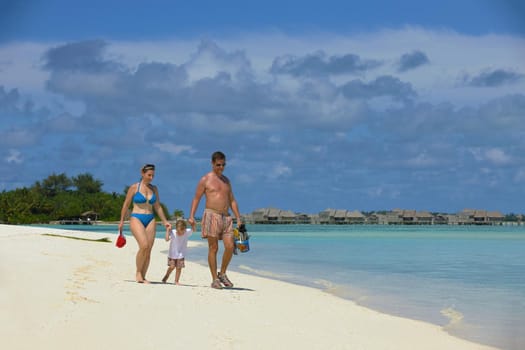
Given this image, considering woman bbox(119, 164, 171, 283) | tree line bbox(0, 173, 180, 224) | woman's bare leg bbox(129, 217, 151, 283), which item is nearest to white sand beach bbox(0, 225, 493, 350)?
woman's bare leg bbox(129, 217, 151, 283)

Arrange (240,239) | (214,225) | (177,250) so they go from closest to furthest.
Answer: (214,225) → (240,239) → (177,250)

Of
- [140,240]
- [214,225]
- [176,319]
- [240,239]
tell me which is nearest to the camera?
[176,319]

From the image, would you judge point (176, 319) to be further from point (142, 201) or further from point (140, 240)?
point (142, 201)

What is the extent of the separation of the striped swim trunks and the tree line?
261 ft

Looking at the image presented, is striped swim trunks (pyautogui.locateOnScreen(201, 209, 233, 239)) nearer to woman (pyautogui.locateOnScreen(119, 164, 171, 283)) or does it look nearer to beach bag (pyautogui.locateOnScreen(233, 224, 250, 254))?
beach bag (pyautogui.locateOnScreen(233, 224, 250, 254))

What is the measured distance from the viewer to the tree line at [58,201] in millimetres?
85750

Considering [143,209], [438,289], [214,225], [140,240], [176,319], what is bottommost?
[438,289]

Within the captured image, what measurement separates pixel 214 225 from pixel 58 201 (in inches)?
3848

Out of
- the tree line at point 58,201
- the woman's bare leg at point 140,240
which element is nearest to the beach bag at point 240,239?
the woman's bare leg at point 140,240

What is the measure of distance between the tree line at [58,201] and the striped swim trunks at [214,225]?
7965 cm

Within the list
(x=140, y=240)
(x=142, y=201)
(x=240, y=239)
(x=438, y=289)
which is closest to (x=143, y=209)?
(x=142, y=201)

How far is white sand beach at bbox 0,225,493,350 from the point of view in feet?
17.5

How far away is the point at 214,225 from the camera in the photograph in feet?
28.0

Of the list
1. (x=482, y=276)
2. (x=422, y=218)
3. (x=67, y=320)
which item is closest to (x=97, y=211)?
(x=422, y=218)
